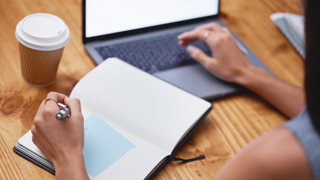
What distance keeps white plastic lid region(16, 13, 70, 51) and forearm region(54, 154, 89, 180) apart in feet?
0.76

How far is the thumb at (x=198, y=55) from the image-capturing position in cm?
83

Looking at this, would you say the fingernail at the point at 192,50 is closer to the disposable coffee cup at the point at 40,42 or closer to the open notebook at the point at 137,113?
the open notebook at the point at 137,113

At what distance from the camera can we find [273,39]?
1043 millimetres

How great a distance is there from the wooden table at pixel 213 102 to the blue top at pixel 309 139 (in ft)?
1.07

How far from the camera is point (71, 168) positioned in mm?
530

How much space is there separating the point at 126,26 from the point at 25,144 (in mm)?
438

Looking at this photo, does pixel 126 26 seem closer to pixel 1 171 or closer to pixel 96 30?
pixel 96 30

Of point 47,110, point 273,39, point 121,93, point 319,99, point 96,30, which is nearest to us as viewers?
point 319,99

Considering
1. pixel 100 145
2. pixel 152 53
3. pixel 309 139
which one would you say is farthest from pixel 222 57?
pixel 309 139

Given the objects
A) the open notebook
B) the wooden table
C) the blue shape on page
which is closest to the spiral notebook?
Answer: the wooden table

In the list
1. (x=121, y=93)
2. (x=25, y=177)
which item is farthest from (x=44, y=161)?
(x=121, y=93)

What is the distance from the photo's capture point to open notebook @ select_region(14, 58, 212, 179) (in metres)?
0.58

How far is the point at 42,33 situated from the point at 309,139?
0.52m

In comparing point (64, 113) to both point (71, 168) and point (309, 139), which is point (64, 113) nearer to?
point (71, 168)
